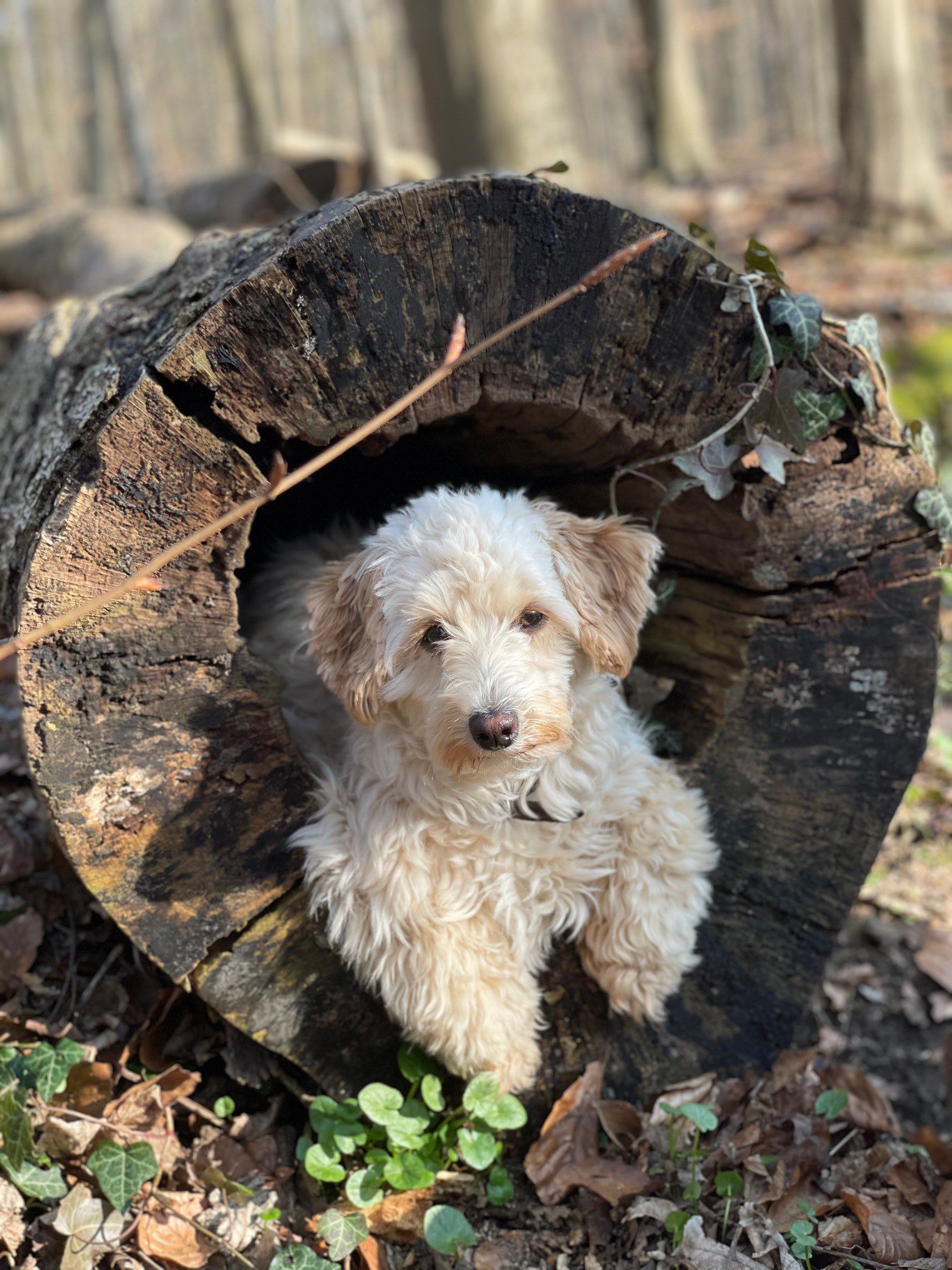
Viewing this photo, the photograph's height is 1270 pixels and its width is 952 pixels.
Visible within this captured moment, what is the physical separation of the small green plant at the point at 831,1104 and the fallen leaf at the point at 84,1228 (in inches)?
82.4

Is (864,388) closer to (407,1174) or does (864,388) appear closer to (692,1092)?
(692,1092)

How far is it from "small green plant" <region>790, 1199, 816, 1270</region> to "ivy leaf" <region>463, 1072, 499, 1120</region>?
0.87m

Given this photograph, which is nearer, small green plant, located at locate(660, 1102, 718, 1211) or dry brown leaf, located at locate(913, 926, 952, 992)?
small green plant, located at locate(660, 1102, 718, 1211)

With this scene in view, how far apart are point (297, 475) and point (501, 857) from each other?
5.62 ft

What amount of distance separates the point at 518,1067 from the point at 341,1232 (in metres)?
0.67

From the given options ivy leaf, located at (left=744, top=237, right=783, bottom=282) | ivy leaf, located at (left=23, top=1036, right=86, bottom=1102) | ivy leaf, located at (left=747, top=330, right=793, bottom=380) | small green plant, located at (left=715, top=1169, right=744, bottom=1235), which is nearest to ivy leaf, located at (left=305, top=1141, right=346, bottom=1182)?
ivy leaf, located at (left=23, top=1036, right=86, bottom=1102)

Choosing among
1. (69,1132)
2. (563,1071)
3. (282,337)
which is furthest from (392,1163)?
(282,337)

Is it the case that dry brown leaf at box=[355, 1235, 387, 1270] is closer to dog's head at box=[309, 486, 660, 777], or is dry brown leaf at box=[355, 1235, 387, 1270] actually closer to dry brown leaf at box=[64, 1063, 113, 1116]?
dry brown leaf at box=[64, 1063, 113, 1116]

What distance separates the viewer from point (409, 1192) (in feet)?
9.80

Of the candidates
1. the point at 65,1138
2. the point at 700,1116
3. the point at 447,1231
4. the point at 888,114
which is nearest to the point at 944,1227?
the point at 700,1116

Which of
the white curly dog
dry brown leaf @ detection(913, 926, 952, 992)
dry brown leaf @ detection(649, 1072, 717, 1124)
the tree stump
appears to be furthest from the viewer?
dry brown leaf @ detection(913, 926, 952, 992)

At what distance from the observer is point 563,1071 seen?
314 cm

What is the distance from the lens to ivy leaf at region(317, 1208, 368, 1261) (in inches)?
107

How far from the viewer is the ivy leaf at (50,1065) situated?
9.47 ft
